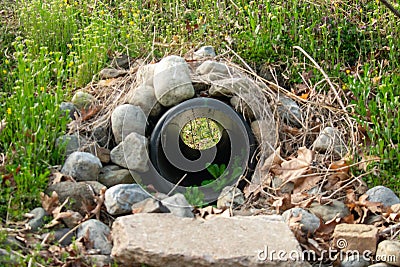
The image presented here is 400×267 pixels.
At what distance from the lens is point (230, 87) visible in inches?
209

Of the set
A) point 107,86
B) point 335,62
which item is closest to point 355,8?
point 335,62

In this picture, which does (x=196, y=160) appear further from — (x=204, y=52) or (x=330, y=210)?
(x=330, y=210)

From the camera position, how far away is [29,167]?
4.43m

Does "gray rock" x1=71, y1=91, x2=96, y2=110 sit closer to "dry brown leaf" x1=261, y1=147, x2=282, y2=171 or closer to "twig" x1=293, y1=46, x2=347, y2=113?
"dry brown leaf" x1=261, y1=147, x2=282, y2=171

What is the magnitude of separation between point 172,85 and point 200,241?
1.66 m

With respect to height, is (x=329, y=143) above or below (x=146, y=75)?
below

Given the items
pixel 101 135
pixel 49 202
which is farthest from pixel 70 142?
pixel 49 202

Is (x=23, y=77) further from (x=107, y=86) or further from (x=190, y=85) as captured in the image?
(x=190, y=85)

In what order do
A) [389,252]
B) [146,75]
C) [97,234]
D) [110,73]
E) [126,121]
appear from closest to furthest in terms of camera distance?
[389,252], [97,234], [126,121], [146,75], [110,73]

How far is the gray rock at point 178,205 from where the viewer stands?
4461mm

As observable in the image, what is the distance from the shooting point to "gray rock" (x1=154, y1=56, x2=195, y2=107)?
5270mm

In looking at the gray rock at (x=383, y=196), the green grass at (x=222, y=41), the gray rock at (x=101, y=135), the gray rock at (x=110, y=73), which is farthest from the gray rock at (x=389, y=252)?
the gray rock at (x=110, y=73)

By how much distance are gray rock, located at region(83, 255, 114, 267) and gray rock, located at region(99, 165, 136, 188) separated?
97 centimetres

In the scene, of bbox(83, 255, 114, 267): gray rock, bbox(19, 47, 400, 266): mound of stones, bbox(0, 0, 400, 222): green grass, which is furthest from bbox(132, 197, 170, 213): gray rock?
bbox(0, 0, 400, 222): green grass
